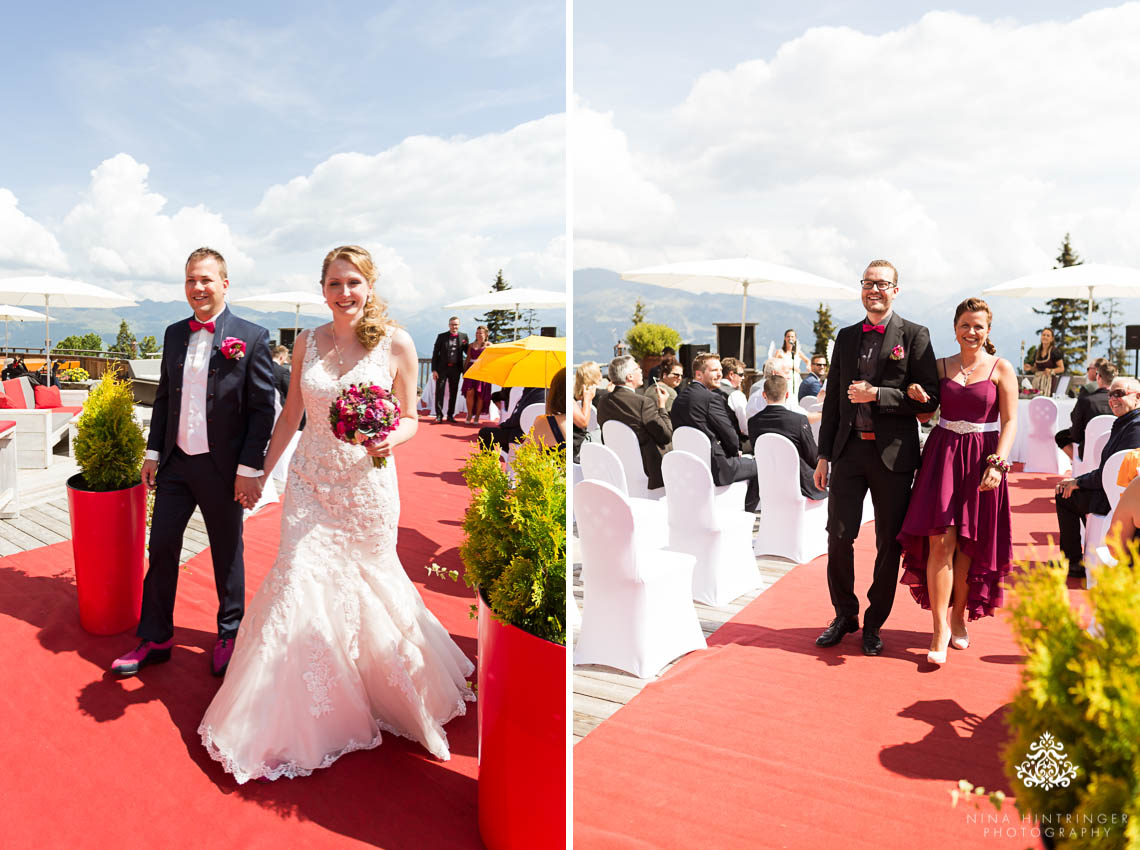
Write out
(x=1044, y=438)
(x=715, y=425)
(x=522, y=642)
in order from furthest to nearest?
(x=1044, y=438), (x=715, y=425), (x=522, y=642)

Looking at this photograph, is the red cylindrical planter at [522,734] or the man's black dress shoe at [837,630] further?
the man's black dress shoe at [837,630]

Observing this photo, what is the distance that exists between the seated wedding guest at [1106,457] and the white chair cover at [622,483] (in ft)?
7.42

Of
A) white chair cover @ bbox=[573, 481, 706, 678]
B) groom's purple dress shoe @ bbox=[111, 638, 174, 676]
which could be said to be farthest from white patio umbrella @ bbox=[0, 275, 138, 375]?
white chair cover @ bbox=[573, 481, 706, 678]

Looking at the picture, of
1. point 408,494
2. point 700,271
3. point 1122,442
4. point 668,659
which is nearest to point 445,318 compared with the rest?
point 408,494

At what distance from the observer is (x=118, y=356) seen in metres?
5.39

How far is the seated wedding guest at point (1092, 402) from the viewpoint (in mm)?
6590

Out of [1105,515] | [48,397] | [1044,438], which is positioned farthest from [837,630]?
[48,397]

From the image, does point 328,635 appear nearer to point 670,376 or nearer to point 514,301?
point 514,301

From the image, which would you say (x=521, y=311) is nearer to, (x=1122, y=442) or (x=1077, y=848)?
(x=1077, y=848)

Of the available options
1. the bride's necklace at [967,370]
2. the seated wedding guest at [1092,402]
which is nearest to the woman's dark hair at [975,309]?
the bride's necklace at [967,370]

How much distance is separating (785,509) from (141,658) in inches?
155

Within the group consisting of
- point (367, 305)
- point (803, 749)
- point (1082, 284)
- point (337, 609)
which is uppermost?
point (1082, 284)

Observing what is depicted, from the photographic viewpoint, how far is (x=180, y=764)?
9.13ft

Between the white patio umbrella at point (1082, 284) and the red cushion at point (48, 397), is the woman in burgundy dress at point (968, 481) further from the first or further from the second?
the red cushion at point (48, 397)
